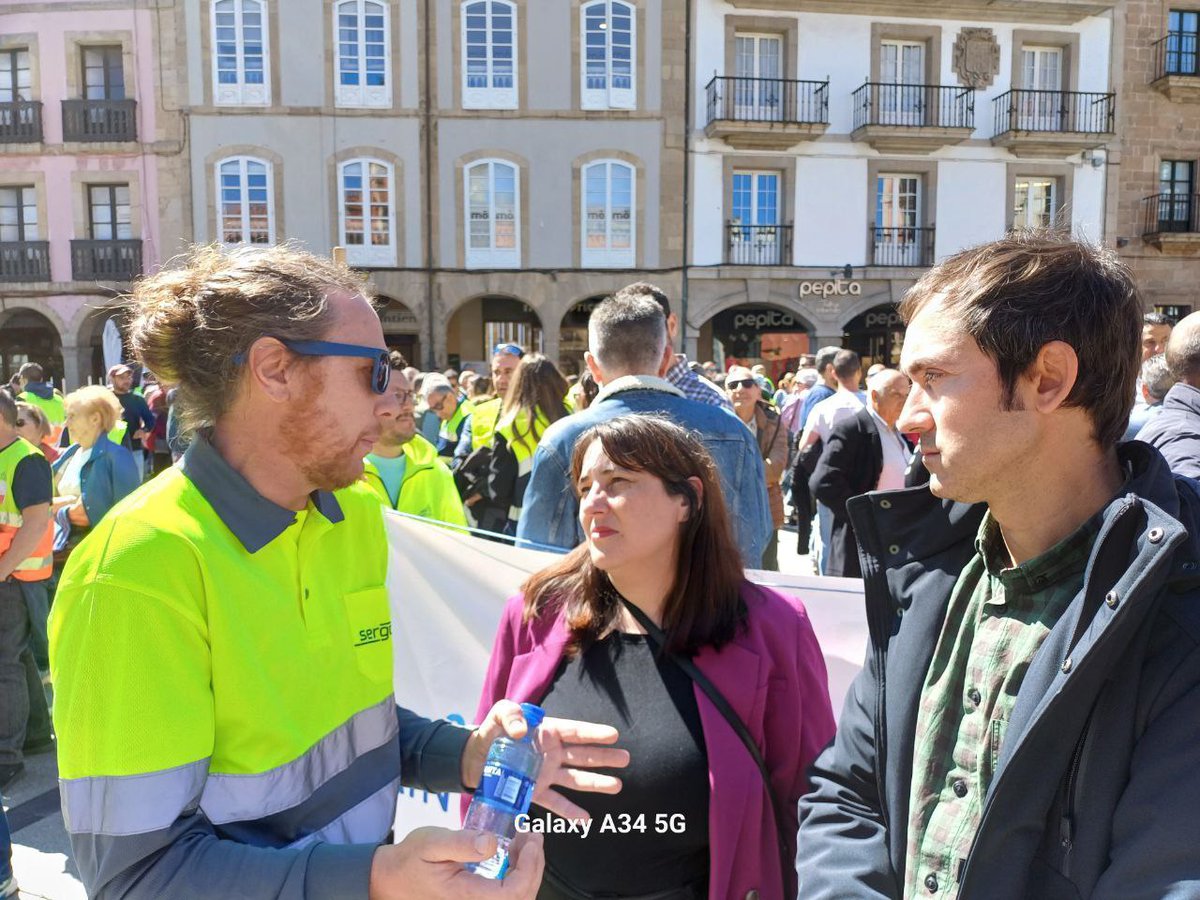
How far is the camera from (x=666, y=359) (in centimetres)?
379

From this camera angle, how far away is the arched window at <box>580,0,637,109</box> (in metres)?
19.4

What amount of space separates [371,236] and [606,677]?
19.1m

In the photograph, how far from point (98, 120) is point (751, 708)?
879 inches

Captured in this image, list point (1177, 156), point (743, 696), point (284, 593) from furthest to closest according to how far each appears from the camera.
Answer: point (1177, 156) → point (743, 696) → point (284, 593)

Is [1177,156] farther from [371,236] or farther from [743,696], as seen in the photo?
[743,696]

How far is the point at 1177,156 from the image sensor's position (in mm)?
21047

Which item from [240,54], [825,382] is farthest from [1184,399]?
[240,54]

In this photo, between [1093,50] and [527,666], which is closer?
[527,666]

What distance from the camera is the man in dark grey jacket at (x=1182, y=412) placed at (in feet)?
9.76

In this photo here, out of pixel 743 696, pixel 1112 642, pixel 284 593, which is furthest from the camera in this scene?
pixel 743 696

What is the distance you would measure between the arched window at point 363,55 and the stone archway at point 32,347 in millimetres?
9121

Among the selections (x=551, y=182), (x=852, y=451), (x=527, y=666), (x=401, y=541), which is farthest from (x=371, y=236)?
(x=527, y=666)

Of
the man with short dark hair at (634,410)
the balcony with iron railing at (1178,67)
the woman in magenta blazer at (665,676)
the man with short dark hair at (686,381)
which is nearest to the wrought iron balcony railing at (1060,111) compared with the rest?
the balcony with iron railing at (1178,67)

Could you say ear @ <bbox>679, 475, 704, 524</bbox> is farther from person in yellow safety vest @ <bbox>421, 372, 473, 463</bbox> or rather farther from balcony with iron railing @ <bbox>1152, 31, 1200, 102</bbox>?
balcony with iron railing @ <bbox>1152, 31, 1200, 102</bbox>
